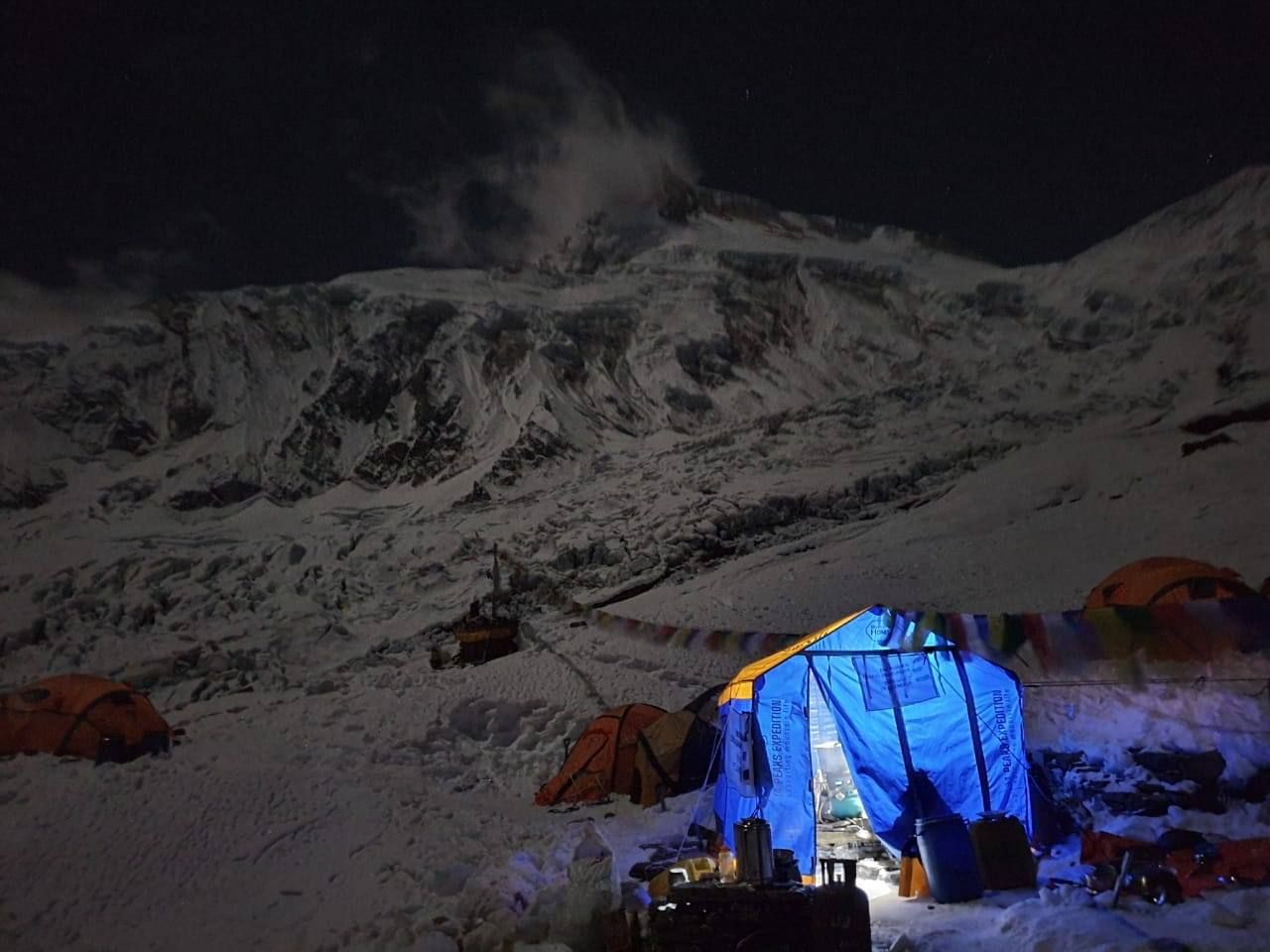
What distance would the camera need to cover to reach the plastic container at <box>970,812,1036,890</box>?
623 cm

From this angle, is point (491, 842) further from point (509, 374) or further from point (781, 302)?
point (781, 302)

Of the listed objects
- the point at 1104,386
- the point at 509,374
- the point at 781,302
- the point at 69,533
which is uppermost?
the point at 781,302

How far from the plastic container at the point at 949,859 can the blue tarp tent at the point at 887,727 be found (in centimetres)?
74

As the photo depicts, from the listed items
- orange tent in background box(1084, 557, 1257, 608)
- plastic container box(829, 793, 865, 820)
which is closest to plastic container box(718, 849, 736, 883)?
plastic container box(829, 793, 865, 820)

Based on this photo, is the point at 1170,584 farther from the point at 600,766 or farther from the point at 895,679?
the point at 600,766

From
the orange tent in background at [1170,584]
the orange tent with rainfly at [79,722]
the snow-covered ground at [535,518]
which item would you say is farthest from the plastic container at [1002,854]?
the orange tent with rainfly at [79,722]

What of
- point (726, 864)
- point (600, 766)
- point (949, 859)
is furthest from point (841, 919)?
point (600, 766)

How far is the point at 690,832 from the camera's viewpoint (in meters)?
8.07

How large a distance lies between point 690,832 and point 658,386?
38.6 meters

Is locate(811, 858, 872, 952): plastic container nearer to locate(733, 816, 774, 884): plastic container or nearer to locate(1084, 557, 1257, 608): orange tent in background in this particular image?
locate(733, 816, 774, 884): plastic container

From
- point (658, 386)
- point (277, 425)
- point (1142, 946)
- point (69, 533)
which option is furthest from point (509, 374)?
point (1142, 946)

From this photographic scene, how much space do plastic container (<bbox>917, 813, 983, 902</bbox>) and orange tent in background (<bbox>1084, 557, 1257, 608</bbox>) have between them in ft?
16.8

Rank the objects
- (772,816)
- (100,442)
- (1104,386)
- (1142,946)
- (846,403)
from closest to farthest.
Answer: (1142,946) < (772,816) < (1104,386) < (846,403) < (100,442)

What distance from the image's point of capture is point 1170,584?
11.1 meters
